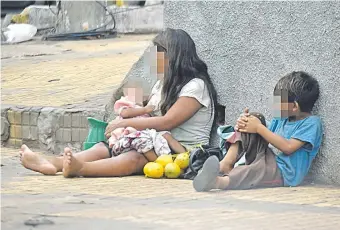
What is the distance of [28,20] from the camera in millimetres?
13656

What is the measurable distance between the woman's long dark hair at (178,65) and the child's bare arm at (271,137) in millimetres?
710

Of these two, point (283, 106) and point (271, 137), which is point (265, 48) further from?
point (271, 137)

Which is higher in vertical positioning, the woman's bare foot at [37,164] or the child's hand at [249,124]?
the child's hand at [249,124]

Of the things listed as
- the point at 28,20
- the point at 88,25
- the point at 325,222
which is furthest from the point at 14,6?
the point at 325,222

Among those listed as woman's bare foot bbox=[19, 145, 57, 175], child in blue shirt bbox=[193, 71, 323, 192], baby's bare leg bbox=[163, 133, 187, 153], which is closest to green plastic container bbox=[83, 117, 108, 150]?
woman's bare foot bbox=[19, 145, 57, 175]

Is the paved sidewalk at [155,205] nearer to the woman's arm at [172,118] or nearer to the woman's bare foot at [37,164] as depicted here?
Answer: the woman's bare foot at [37,164]

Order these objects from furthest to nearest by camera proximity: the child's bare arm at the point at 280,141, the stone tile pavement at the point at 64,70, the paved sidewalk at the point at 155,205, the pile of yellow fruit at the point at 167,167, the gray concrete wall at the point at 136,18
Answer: the gray concrete wall at the point at 136,18
the stone tile pavement at the point at 64,70
the pile of yellow fruit at the point at 167,167
the child's bare arm at the point at 280,141
the paved sidewalk at the point at 155,205

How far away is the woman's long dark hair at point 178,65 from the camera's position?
6.59 m

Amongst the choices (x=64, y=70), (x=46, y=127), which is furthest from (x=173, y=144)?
(x=64, y=70)

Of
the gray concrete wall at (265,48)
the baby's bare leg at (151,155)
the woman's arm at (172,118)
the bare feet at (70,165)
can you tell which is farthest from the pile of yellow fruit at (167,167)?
the gray concrete wall at (265,48)

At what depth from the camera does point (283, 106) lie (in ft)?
20.0

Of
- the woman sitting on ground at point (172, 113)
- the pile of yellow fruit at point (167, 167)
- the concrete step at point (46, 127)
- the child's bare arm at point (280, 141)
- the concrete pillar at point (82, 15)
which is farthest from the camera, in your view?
the concrete pillar at point (82, 15)

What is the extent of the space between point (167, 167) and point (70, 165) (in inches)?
26.8

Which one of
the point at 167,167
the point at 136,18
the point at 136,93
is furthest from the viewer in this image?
the point at 136,18
